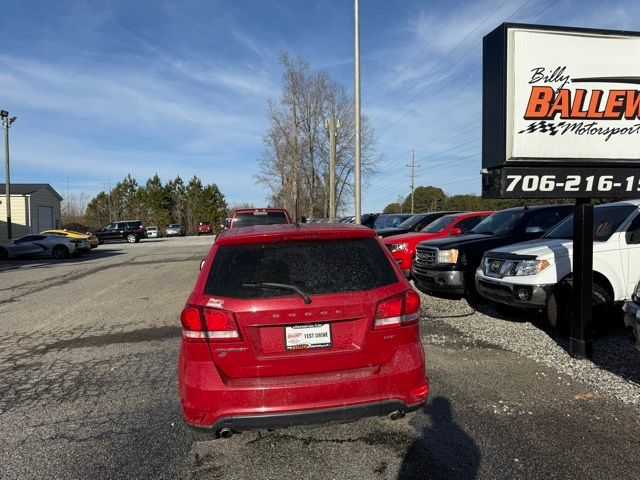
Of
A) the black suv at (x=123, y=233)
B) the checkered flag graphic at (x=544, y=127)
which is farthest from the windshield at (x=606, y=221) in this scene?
the black suv at (x=123, y=233)

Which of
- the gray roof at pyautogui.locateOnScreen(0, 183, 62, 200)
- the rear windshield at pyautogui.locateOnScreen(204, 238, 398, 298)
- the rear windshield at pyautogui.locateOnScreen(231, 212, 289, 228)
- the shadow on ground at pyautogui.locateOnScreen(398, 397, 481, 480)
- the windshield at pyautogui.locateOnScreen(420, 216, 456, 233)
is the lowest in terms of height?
the shadow on ground at pyautogui.locateOnScreen(398, 397, 481, 480)

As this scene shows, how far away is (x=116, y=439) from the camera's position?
3.44 meters

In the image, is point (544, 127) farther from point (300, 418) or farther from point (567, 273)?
point (300, 418)

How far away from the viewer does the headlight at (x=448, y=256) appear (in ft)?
25.8

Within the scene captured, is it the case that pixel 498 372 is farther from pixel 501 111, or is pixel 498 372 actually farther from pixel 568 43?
pixel 568 43

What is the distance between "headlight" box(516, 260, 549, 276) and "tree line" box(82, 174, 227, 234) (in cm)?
6577

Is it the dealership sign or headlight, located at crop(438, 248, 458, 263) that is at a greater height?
the dealership sign

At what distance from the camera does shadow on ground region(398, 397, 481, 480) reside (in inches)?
114

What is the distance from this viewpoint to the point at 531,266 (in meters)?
5.73

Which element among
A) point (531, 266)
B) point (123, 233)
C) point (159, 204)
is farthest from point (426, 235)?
point (159, 204)

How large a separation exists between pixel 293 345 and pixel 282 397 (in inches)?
12.4

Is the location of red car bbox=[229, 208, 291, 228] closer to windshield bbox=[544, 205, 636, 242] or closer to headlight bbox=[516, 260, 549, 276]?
windshield bbox=[544, 205, 636, 242]

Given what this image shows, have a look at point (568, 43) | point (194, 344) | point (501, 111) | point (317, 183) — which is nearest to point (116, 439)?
point (194, 344)

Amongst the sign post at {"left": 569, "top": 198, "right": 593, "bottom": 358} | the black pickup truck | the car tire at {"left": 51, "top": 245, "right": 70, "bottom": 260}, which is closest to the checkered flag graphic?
the sign post at {"left": 569, "top": 198, "right": 593, "bottom": 358}
